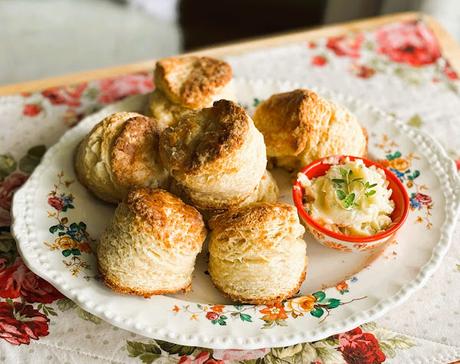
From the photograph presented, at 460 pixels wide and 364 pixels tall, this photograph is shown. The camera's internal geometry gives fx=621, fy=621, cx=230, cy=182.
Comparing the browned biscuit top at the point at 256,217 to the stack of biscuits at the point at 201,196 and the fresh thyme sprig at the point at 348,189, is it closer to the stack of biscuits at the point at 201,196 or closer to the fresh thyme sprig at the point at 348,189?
the stack of biscuits at the point at 201,196

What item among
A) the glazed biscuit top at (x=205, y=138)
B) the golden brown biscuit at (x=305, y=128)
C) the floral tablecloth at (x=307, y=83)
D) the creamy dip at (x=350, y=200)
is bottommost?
the floral tablecloth at (x=307, y=83)

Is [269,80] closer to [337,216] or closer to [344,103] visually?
[344,103]

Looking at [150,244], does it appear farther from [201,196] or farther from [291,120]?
[291,120]

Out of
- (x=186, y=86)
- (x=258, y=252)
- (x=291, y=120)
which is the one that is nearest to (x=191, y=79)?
(x=186, y=86)

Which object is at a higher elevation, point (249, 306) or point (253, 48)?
point (253, 48)

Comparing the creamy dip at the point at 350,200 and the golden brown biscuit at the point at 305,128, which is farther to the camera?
the golden brown biscuit at the point at 305,128

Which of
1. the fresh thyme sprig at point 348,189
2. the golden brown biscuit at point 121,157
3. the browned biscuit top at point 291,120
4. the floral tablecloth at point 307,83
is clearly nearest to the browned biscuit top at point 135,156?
the golden brown biscuit at point 121,157
